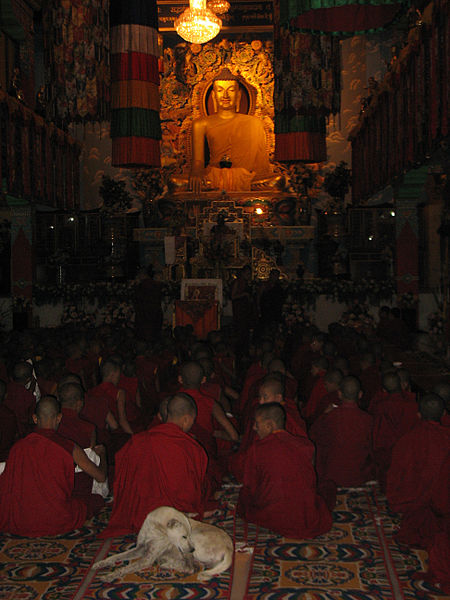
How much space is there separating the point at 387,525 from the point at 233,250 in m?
11.8

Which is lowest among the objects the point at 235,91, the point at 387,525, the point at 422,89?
the point at 387,525

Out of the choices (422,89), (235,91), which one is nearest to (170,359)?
(422,89)

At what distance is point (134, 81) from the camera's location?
11.2m

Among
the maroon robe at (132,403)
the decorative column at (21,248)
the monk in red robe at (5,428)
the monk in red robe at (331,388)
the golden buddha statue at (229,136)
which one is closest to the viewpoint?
the monk in red robe at (5,428)

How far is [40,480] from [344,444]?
2.24 meters

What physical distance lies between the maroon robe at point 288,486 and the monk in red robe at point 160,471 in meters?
0.39

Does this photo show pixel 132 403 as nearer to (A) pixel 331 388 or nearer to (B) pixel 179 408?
(A) pixel 331 388

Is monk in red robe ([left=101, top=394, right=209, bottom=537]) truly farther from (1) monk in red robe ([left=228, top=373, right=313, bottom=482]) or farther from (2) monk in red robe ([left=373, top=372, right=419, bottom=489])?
(2) monk in red robe ([left=373, top=372, right=419, bottom=489])

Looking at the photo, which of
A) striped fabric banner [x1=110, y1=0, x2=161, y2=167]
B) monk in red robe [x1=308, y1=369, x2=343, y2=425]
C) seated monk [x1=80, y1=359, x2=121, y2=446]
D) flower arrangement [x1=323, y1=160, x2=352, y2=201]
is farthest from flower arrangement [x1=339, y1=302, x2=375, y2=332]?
seated monk [x1=80, y1=359, x2=121, y2=446]

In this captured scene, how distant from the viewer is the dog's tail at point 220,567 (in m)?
3.78

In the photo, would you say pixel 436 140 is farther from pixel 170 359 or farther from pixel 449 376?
pixel 170 359

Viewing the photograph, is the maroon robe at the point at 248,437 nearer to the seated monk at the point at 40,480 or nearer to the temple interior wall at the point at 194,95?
the seated monk at the point at 40,480

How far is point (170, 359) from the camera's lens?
8383mm

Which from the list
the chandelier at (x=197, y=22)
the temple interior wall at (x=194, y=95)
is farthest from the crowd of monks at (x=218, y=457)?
the temple interior wall at (x=194, y=95)
